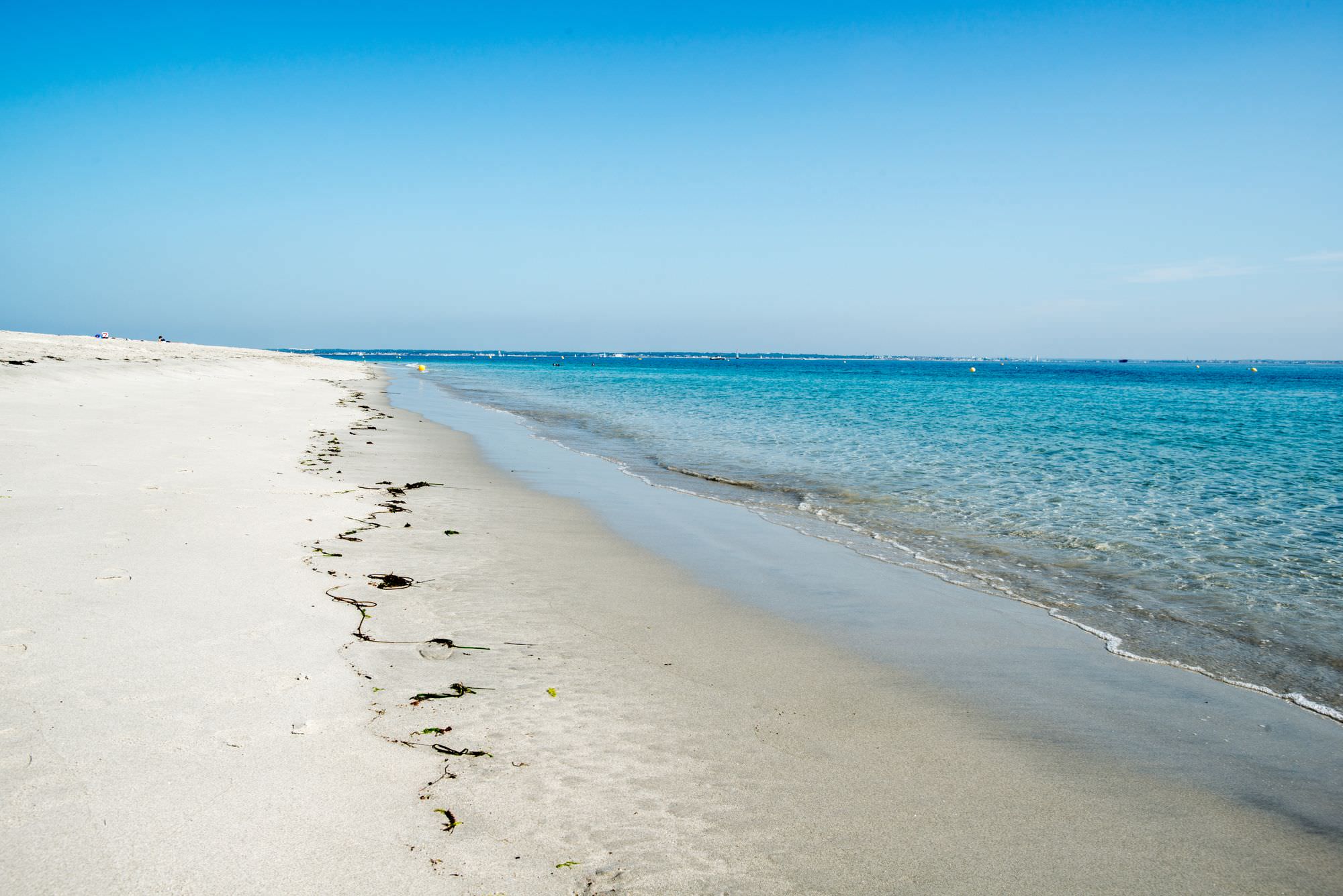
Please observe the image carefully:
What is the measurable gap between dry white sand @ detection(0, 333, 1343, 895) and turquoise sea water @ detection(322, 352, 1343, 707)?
2.91m

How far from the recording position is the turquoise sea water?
6559 millimetres

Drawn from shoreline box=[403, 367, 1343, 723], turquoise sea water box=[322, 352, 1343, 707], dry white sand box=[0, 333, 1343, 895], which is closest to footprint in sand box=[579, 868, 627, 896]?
dry white sand box=[0, 333, 1343, 895]

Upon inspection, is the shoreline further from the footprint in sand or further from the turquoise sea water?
the footprint in sand

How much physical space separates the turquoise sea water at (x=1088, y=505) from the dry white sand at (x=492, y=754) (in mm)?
2914

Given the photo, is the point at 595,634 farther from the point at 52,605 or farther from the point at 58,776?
the point at 52,605

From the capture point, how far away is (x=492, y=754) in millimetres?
3584

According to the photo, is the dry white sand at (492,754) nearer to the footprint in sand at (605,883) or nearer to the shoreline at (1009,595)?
the footprint in sand at (605,883)

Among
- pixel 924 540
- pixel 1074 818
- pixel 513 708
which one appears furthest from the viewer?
pixel 924 540

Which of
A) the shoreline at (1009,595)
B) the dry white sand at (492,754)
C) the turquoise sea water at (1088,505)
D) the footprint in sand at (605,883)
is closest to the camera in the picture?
the footprint in sand at (605,883)

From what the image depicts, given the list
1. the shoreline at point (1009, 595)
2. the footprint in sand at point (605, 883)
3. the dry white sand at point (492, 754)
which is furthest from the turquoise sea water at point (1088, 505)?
the footprint in sand at point (605, 883)

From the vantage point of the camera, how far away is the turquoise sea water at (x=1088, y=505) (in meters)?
6.56

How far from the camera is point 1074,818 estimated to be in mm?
3375

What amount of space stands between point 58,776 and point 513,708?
77.9 inches

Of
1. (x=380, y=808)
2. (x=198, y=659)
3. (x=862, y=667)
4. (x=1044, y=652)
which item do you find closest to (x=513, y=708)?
(x=380, y=808)
